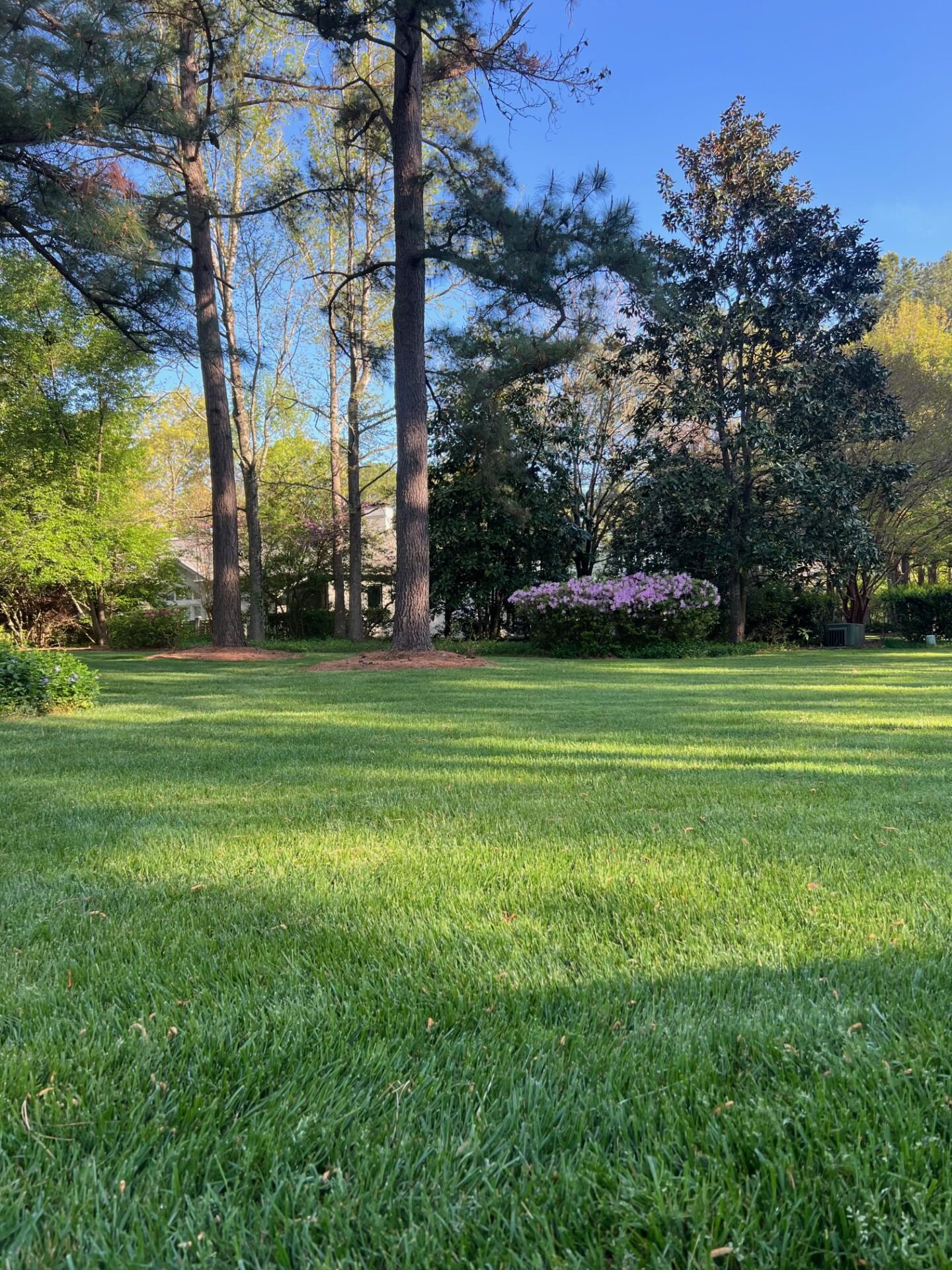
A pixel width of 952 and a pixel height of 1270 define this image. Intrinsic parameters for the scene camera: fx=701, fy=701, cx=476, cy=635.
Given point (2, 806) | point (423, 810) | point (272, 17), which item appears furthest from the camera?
point (272, 17)

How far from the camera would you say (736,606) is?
1495 centimetres

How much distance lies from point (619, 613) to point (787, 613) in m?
5.95

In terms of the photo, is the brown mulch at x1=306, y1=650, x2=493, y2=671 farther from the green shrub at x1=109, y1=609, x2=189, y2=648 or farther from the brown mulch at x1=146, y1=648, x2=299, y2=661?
the green shrub at x1=109, y1=609, x2=189, y2=648

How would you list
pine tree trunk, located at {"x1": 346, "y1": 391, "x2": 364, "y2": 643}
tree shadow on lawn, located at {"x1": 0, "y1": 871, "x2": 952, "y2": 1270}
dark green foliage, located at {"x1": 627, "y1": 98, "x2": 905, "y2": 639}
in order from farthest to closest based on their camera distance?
pine tree trunk, located at {"x1": 346, "y1": 391, "x2": 364, "y2": 643}
dark green foliage, located at {"x1": 627, "y1": 98, "x2": 905, "y2": 639}
tree shadow on lawn, located at {"x1": 0, "y1": 871, "x2": 952, "y2": 1270}

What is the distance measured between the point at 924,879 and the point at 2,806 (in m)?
3.22

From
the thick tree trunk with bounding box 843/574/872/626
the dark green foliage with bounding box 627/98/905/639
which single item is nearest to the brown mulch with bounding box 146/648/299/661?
the dark green foliage with bounding box 627/98/905/639

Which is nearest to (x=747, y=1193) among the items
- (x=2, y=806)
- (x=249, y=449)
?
(x=2, y=806)

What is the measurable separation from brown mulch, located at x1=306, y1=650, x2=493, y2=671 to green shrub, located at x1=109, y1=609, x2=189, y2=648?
7783 mm

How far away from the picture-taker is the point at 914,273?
2756cm

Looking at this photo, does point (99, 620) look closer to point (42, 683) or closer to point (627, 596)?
point (42, 683)

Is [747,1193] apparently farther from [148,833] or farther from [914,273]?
[914,273]

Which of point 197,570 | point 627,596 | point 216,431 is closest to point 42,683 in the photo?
point 216,431

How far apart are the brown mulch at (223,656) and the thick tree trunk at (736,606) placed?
9.02 m

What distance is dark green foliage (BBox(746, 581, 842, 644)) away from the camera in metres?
15.9
